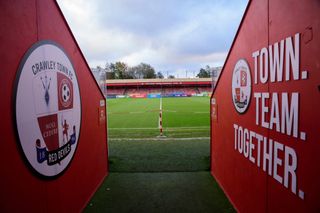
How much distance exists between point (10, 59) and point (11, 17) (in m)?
0.38

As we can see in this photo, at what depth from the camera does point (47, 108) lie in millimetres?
2811

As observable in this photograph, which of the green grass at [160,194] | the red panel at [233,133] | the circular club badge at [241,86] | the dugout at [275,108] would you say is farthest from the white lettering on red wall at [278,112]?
the green grass at [160,194]

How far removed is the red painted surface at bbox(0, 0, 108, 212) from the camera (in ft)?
6.66

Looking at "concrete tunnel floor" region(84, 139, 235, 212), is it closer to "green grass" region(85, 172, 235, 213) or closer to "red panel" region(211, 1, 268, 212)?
"green grass" region(85, 172, 235, 213)

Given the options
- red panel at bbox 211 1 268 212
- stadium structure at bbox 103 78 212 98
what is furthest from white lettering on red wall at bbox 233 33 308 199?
stadium structure at bbox 103 78 212 98

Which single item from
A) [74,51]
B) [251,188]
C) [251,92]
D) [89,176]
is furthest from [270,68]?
[89,176]

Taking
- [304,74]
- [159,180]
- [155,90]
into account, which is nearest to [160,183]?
[159,180]

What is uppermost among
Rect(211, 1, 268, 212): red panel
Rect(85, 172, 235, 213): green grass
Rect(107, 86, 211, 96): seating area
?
Rect(107, 86, 211, 96): seating area

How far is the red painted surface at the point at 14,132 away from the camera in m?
2.03

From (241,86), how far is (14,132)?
297 centimetres

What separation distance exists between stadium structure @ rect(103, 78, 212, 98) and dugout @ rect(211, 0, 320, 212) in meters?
60.1

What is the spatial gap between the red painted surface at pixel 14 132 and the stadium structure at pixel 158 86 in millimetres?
59714

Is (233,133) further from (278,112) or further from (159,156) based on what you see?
(159,156)

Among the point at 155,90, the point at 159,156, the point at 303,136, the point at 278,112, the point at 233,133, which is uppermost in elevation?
the point at 155,90
